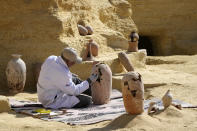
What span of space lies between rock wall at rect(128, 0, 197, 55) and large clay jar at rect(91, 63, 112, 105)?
38.3 ft

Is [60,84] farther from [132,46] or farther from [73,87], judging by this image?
[132,46]

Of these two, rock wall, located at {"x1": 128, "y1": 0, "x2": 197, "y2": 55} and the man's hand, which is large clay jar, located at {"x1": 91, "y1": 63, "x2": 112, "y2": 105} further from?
rock wall, located at {"x1": 128, "y1": 0, "x2": 197, "y2": 55}

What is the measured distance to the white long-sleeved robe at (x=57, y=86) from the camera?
7199 mm

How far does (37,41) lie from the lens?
10.3 m

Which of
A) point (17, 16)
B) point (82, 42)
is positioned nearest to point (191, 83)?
point (82, 42)

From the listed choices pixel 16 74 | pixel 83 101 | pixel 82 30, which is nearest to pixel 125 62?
pixel 82 30

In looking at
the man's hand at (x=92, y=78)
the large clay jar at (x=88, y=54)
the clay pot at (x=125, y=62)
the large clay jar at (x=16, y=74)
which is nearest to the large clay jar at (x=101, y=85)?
the man's hand at (x=92, y=78)

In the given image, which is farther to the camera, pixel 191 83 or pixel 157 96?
pixel 191 83

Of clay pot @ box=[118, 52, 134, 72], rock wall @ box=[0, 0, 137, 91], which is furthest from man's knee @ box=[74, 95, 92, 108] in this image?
clay pot @ box=[118, 52, 134, 72]

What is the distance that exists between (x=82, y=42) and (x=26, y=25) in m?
1.62

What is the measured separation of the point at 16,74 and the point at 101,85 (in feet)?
7.30

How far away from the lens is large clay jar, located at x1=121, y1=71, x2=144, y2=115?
20.0 feet

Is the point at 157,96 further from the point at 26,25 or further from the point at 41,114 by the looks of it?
the point at 26,25

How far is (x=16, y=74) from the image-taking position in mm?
9125
